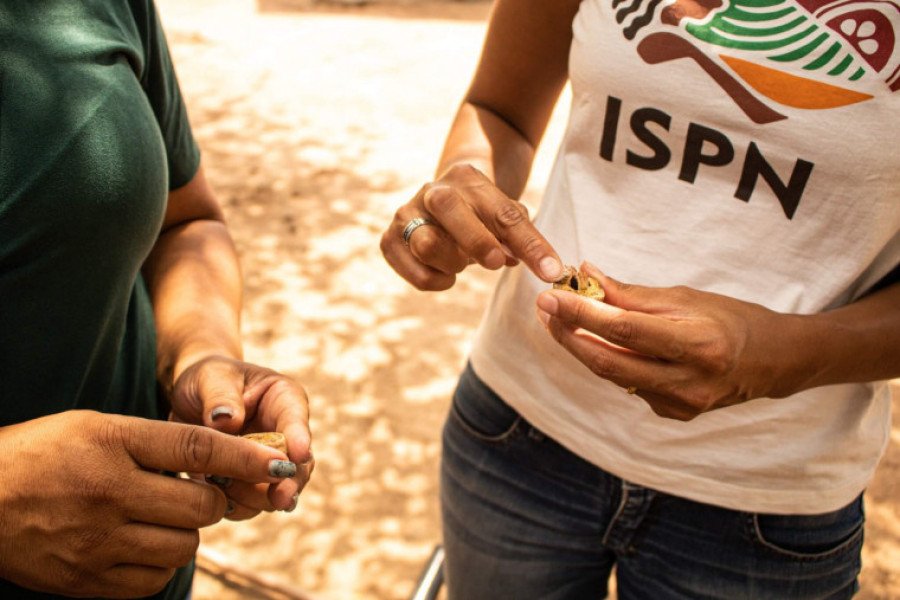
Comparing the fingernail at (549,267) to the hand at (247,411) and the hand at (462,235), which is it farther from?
the hand at (247,411)

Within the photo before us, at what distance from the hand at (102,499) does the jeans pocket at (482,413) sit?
2.30ft

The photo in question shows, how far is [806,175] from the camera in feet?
4.51

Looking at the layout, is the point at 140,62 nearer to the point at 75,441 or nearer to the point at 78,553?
the point at 75,441

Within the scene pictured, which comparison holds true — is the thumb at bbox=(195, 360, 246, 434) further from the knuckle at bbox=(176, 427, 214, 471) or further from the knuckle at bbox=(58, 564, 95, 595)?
the knuckle at bbox=(58, 564, 95, 595)

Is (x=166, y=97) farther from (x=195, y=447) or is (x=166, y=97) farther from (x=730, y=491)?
(x=730, y=491)

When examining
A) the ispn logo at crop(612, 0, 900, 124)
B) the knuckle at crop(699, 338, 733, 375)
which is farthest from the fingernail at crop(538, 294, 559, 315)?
the ispn logo at crop(612, 0, 900, 124)

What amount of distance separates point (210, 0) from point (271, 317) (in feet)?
26.1

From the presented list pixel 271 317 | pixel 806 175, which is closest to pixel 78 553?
pixel 806 175

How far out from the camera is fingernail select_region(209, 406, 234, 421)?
1372mm

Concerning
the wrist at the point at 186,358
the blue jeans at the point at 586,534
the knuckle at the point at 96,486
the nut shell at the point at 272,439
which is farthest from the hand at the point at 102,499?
the blue jeans at the point at 586,534

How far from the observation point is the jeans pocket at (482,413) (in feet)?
5.90

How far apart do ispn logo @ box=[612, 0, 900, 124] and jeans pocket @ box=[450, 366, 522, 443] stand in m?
0.81

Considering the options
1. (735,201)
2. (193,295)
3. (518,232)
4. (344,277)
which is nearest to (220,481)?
(193,295)

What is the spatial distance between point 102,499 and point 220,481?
0.92ft
